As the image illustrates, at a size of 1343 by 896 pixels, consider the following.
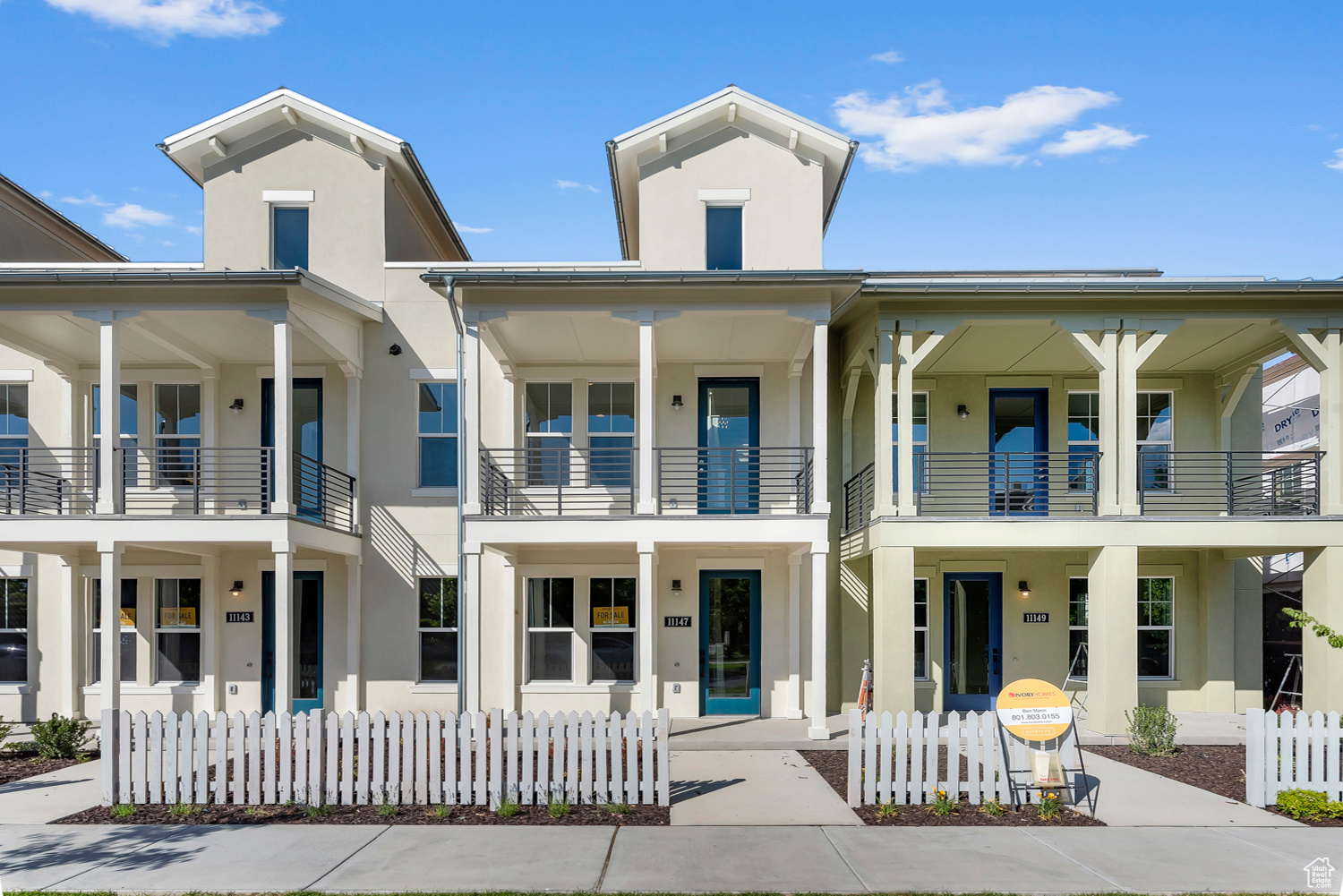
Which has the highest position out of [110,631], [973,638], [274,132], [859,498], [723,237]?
[274,132]

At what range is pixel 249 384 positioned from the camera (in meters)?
16.0

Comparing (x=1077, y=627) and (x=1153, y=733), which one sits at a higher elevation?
(x=1077, y=627)

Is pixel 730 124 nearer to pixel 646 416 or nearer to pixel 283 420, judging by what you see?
pixel 646 416

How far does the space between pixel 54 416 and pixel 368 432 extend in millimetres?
5268

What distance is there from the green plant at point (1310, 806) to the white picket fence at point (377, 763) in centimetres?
599

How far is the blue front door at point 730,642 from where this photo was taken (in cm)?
1554

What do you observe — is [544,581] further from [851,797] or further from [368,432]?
[851,797]

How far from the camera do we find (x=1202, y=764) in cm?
1202

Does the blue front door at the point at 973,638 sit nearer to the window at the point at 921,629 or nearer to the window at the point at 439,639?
the window at the point at 921,629

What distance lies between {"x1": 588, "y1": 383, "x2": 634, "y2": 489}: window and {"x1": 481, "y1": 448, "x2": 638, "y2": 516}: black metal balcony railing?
1 centimetres

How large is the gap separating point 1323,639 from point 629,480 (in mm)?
10474

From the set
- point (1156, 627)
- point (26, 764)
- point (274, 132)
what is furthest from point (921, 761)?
point (274, 132)

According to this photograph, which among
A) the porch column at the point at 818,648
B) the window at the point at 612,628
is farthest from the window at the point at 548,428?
the porch column at the point at 818,648

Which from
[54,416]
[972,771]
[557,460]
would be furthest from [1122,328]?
[54,416]
